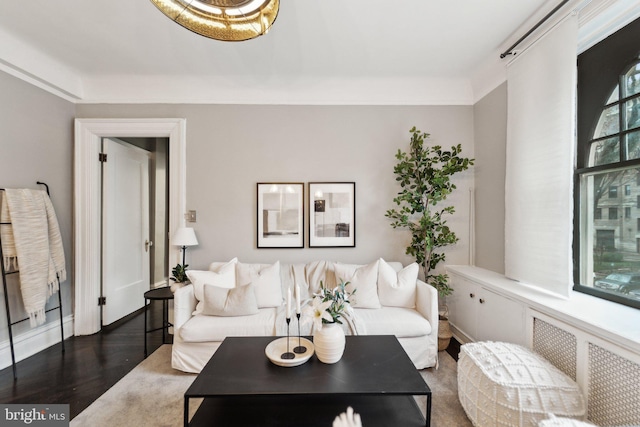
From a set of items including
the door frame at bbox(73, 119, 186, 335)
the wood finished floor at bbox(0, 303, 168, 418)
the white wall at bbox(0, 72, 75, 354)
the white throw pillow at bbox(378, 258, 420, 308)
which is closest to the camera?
the wood finished floor at bbox(0, 303, 168, 418)

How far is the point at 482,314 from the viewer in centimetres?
234

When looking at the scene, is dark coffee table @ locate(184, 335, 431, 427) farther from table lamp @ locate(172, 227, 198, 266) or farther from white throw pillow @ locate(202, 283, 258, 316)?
table lamp @ locate(172, 227, 198, 266)

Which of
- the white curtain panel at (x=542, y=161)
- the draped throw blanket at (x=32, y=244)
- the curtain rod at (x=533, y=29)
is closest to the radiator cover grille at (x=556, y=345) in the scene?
the white curtain panel at (x=542, y=161)

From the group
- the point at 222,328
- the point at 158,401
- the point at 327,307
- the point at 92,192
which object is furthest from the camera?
the point at 92,192

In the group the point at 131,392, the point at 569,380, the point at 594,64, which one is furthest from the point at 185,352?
the point at 594,64

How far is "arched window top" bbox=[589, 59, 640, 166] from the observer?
163 cm

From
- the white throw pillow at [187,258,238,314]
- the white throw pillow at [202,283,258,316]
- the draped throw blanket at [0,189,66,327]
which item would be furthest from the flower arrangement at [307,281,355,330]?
the draped throw blanket at [0,189,66,327]

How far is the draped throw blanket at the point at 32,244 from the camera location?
2.22m

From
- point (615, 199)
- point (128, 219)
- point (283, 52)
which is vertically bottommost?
point (128, 219)

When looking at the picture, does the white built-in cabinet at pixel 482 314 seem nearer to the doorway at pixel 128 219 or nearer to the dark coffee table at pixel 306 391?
the dark coffee table at pixel 306 391

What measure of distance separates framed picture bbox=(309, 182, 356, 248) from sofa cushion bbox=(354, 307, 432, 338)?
924mm

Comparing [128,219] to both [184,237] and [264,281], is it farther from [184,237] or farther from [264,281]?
[264,281]

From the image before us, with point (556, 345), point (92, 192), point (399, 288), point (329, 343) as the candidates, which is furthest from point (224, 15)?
point (556, 345)

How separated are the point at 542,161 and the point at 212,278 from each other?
296 centimetres
